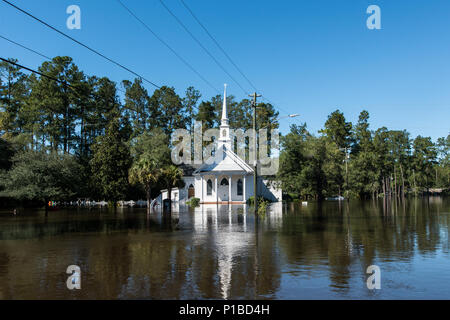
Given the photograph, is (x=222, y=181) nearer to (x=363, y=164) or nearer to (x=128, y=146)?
(x=128, y=146)

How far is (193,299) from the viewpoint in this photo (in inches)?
297

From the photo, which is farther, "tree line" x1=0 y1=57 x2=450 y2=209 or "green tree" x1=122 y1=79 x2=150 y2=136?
"green tree" x1=122 y1=79 x2=150 y2=136

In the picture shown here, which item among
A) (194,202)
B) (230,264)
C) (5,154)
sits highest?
(5,154)

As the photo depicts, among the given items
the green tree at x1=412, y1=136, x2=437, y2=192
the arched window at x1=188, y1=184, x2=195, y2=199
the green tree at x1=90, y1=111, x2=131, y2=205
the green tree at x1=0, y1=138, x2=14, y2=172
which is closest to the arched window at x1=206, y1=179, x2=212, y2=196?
the arched window at x1=188, y1=184, x2=195, y2=199

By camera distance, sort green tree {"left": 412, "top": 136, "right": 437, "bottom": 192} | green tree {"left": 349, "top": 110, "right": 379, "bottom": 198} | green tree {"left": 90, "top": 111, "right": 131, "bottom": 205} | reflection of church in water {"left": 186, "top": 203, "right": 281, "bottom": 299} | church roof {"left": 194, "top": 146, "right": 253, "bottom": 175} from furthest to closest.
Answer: green tree {"left": 412, "top": 136, "right": 437, "bottom": 192} < green tree {"left": 349, "top": 110, "right": 379, "bottom": 198} < church roof {"left": 194, "top": 146, "right": 253, "bottom": 175} < green tree {"left": 90, "top": 111, "right": 131, "bottom": 205} < reflection of church in water {"left": 186, "top": 203, "right": 281, "bottom": 299}

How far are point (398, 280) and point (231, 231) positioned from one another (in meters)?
11.1

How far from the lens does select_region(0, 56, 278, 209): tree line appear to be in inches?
1238

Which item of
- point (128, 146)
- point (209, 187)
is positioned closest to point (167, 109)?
point (128, 146)

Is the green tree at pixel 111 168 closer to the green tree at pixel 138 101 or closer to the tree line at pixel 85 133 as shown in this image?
the tree line at pixel 85 133

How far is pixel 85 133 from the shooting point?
2793 inches

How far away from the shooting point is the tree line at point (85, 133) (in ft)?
103

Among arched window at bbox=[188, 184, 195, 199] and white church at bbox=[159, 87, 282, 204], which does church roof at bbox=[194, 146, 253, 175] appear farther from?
arched window at bbox=[188, 184, 195, 199]
